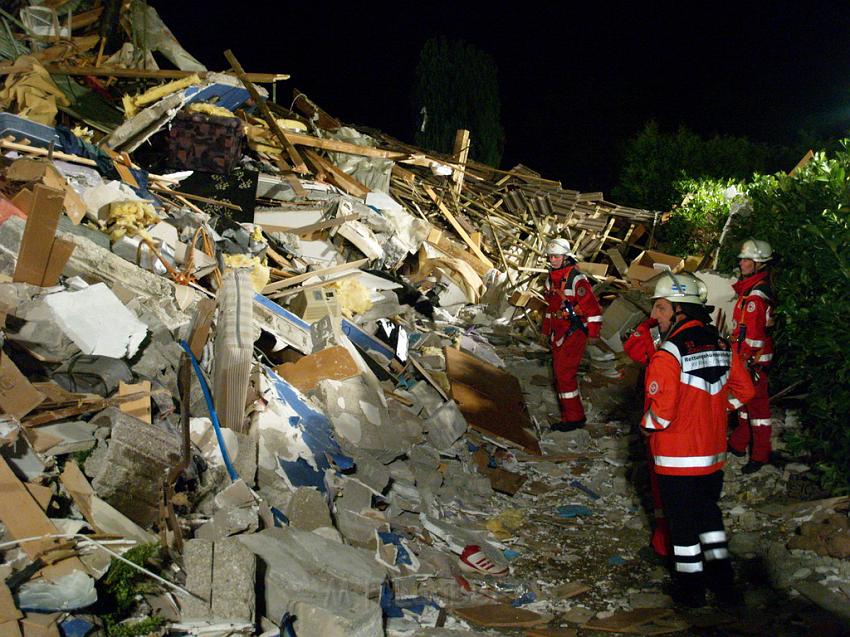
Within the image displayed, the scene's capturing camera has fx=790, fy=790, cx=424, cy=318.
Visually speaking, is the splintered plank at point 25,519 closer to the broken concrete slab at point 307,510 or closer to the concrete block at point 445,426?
the broken concrete slab at point 307,510

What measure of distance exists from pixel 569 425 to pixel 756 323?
93.4 inches

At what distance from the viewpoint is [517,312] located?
11.2 metres

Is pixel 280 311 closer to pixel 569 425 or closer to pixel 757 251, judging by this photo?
pixel 569 425

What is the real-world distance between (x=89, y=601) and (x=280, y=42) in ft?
118

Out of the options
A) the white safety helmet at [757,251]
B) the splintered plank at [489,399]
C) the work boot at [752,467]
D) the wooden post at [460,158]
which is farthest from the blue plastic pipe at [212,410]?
the wooden post at [460,158]

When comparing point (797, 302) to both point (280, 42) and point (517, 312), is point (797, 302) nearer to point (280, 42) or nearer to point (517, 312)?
point (517, 312)

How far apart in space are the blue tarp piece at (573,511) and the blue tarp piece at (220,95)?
664 centimetres

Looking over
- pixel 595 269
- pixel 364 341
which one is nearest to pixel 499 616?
pixel 364 341

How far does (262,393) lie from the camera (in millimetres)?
6016

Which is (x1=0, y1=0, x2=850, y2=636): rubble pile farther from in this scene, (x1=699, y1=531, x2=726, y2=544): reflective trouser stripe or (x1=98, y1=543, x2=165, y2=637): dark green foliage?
(x1=699, y1=531, x2=726, y2=544): reflective trouser stripe

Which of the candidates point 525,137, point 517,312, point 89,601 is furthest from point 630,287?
point 525,137

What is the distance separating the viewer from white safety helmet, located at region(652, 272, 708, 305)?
5.18 metres

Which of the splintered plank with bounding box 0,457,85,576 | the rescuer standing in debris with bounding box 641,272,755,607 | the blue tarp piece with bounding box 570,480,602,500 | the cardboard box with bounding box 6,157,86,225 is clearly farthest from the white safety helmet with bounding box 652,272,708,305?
the cardboard box with bounding box 6,157,86,225

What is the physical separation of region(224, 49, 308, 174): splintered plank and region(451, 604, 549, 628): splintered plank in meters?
7.67
